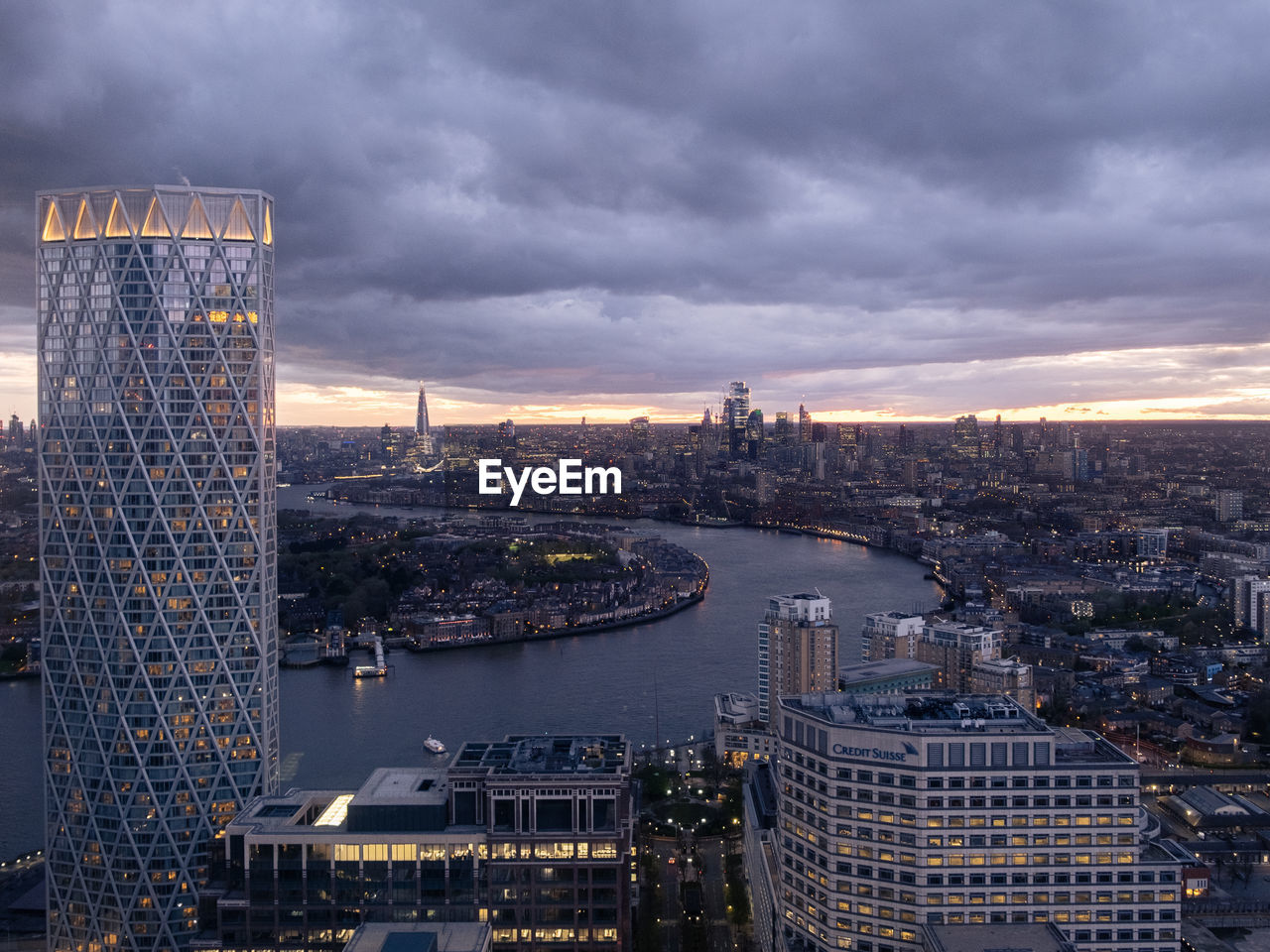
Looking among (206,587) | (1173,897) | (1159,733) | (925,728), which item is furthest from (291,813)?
(1159,733)

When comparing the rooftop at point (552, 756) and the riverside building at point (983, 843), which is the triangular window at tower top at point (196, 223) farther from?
the riverside building at point (983, 843)

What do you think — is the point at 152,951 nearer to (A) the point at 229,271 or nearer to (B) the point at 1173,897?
(A) the point at 229,271

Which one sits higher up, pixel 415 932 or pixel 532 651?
pixel 415 932

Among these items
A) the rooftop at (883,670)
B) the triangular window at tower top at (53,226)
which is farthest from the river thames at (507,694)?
the triangular window at tower top at (53,226)

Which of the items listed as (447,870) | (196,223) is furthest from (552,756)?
(196,223)

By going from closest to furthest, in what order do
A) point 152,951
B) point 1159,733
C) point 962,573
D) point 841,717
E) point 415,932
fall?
point 415,932
point 841,717
point 152,951
point 1159,733
point 962,573

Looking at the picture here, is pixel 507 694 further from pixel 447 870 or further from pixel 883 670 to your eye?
pixel 447 870
